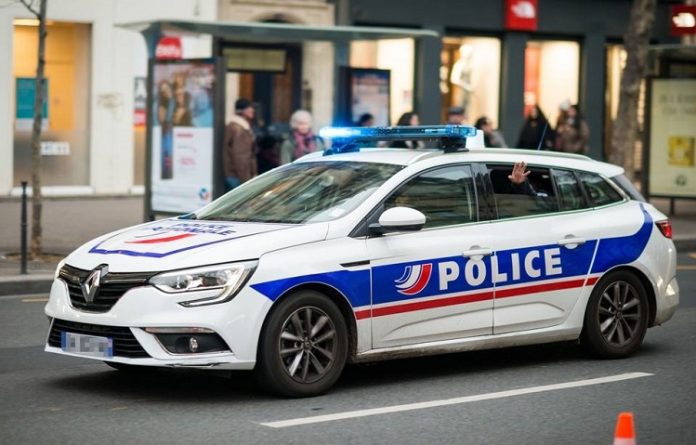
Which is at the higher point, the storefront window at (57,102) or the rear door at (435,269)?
the storefront window at (57,102)

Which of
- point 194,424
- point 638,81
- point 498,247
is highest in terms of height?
point 638,81

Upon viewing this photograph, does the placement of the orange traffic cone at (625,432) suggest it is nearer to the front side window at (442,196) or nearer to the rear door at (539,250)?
the front side window at (442,196)

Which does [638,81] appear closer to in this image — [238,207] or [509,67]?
[509,67]

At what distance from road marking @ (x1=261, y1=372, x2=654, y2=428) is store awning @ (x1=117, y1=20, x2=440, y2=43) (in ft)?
30.2

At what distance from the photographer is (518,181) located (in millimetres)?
10000

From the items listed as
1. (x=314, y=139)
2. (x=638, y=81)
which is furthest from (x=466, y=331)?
(x=638, y=81)

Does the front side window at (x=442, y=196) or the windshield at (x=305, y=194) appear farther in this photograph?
the front side window at (x=442, y=196)

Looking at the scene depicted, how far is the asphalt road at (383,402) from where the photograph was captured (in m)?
7.72

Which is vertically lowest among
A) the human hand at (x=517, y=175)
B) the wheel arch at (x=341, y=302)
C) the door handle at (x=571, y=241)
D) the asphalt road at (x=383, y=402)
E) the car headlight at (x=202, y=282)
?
the asphalt road at (x=383, y=402)

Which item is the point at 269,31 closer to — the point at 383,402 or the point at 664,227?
the point at 664,227

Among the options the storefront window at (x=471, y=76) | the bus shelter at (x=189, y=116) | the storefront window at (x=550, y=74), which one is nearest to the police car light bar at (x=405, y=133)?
the bus shelter at (x=189, y=116)

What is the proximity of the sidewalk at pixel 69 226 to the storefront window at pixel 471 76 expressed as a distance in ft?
14.8

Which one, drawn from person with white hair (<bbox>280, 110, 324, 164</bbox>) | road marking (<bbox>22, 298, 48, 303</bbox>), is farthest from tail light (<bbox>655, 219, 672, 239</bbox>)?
person with white hair (<bbox>280, 110, 324, 164</bbox>)

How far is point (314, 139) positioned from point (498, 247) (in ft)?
33.6
